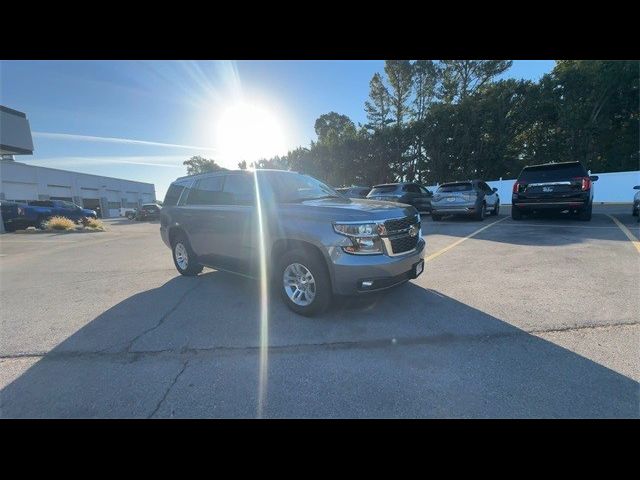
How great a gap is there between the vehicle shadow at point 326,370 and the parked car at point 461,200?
8395mm

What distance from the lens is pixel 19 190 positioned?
33.9 metres

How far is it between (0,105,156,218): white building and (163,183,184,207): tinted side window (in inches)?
779

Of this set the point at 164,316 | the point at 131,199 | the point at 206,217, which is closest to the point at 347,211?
the point at 206,217

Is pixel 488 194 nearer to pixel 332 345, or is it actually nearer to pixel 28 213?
pixel 332 345

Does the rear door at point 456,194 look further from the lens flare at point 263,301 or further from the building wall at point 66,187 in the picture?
the building wall at point 66,187

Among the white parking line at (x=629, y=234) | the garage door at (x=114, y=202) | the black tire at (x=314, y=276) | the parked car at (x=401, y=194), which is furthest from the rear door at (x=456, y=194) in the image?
the garage door at (x=114, y=202)

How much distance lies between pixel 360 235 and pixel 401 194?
9.43 meters

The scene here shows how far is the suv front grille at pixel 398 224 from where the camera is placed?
3487 mm

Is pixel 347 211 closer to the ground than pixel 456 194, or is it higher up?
closer to the ground

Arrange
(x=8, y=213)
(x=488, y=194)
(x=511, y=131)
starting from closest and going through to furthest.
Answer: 1. (x=488, y=194)
2. (x=8, y=213)
3. (x=511, y=131)

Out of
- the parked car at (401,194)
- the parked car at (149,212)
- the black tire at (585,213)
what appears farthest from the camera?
the parked car at (149,212)

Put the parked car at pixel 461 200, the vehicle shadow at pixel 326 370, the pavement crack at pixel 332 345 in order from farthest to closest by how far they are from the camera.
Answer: the parked car at pixel 461 200 < the pavement crack at pixel 332 345 < the vehicle shadow at pixel 326 370

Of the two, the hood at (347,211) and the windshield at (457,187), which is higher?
the windshield at (457,187)
